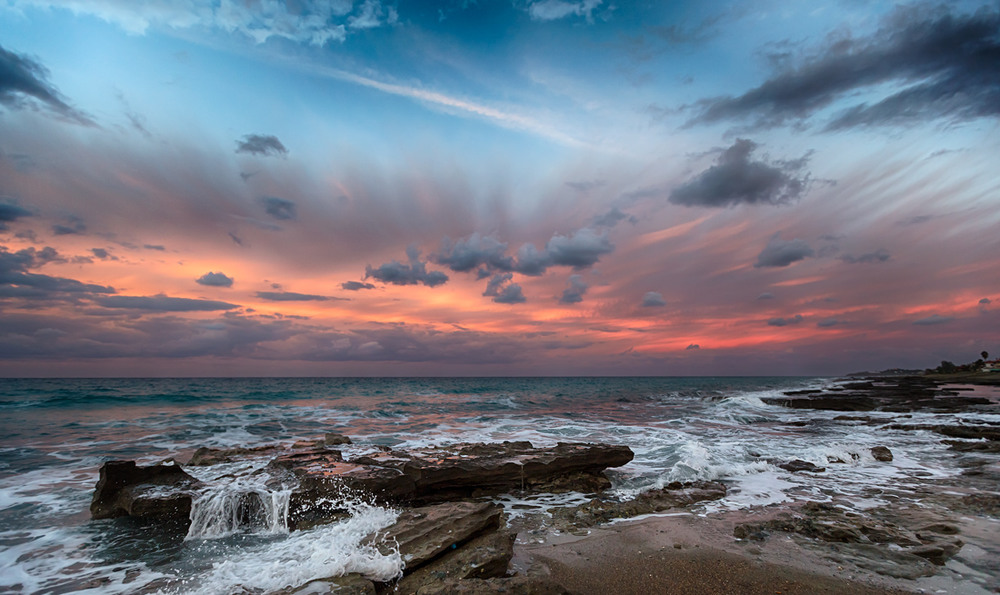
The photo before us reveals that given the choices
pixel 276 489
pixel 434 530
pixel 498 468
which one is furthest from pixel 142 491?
pixel 498 468

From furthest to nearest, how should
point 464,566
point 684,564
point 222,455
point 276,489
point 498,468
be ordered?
1. point 222,455
2. point 498,468
3. point 276,489
4. point 684,564
5. point 464,566

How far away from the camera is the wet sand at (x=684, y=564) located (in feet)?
16.8

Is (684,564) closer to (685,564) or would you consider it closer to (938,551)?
(685,564)

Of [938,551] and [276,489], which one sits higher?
[276,489]

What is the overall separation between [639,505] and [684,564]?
2.70 meters

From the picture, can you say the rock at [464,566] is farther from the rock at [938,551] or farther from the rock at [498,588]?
the rock at [938,551]

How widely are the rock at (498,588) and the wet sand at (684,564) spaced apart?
0.57 m

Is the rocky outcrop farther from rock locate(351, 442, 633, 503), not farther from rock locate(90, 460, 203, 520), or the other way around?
rock locate(90, 460, 203, 520)

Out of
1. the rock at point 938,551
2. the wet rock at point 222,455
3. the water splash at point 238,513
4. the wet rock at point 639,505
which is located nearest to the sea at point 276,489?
the water splash at point 238,513

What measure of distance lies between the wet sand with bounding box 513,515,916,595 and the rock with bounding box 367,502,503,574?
0.75 metres

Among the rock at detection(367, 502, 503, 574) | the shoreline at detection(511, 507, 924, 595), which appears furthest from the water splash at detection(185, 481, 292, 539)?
the shoreline at detection(511, 507, 924, 595)

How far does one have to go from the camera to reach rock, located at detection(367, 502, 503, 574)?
217 inches

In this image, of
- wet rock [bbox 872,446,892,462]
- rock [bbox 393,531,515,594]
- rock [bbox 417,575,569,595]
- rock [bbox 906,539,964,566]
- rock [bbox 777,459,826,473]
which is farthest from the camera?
wet rock [bbox 872,446,892,462]

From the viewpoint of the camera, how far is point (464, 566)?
5.12 metres
